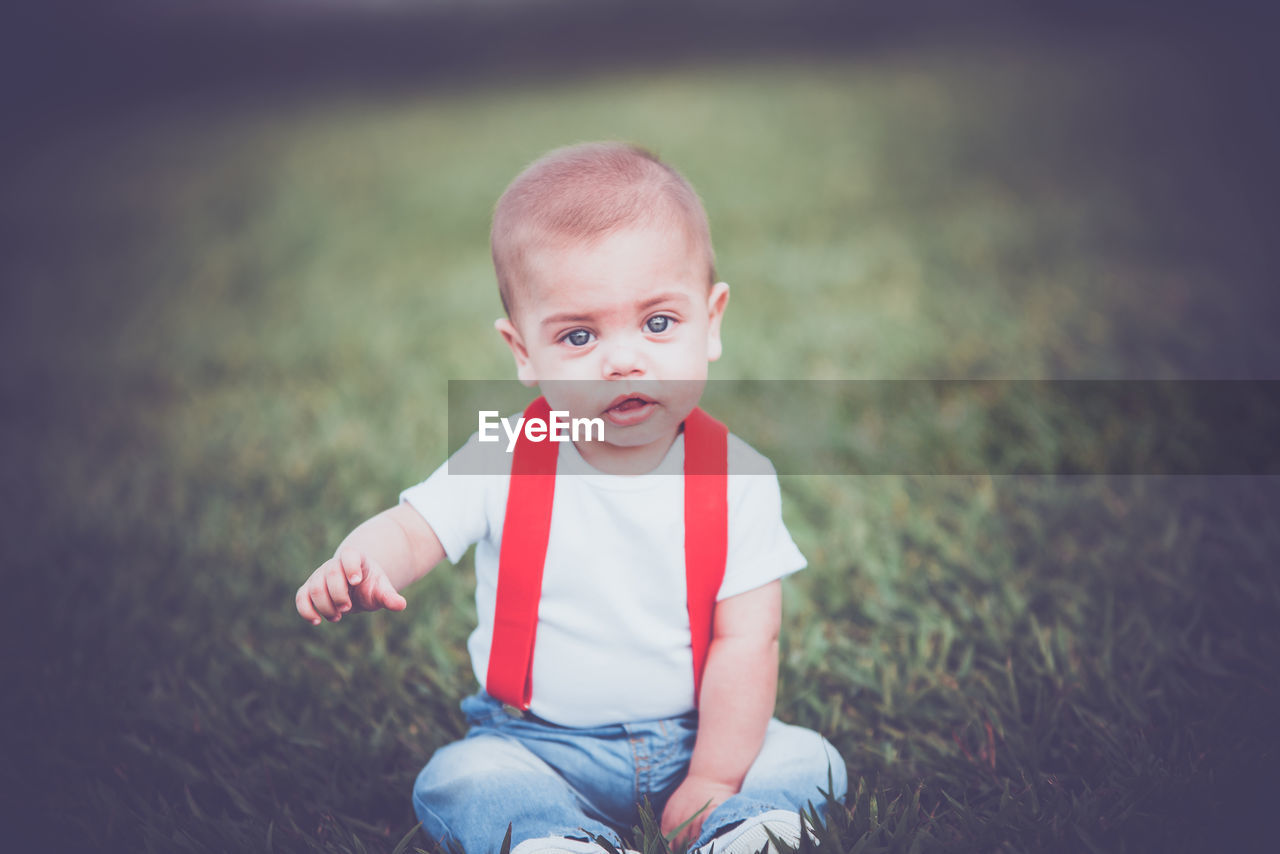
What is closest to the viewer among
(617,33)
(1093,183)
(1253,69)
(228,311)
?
(228,311)

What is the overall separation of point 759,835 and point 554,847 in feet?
0.92

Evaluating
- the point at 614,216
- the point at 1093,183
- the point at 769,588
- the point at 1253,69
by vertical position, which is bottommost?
the point at 769,588

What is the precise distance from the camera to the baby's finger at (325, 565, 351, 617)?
52.7 inches

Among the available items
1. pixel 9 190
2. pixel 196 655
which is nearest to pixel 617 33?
pixel 9 190

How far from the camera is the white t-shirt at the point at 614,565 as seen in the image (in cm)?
152

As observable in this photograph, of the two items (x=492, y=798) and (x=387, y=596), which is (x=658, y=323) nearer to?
(x=387, y=596)

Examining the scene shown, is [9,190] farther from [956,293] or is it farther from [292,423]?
[956,293]

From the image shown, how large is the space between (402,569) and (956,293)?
328 cm

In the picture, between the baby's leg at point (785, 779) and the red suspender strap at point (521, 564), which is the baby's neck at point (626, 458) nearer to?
the red suspender strap at point (521, 564)

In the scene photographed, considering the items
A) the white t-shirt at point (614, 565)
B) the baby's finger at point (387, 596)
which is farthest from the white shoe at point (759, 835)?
the baby's finger at point (387, 596)

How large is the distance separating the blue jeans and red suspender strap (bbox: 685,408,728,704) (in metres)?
0.17

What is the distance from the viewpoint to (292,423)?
331cm

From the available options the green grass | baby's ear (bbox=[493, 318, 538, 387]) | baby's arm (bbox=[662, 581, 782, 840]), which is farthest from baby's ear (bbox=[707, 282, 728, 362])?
the green grass

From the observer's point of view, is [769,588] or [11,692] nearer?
→ [769,588]
